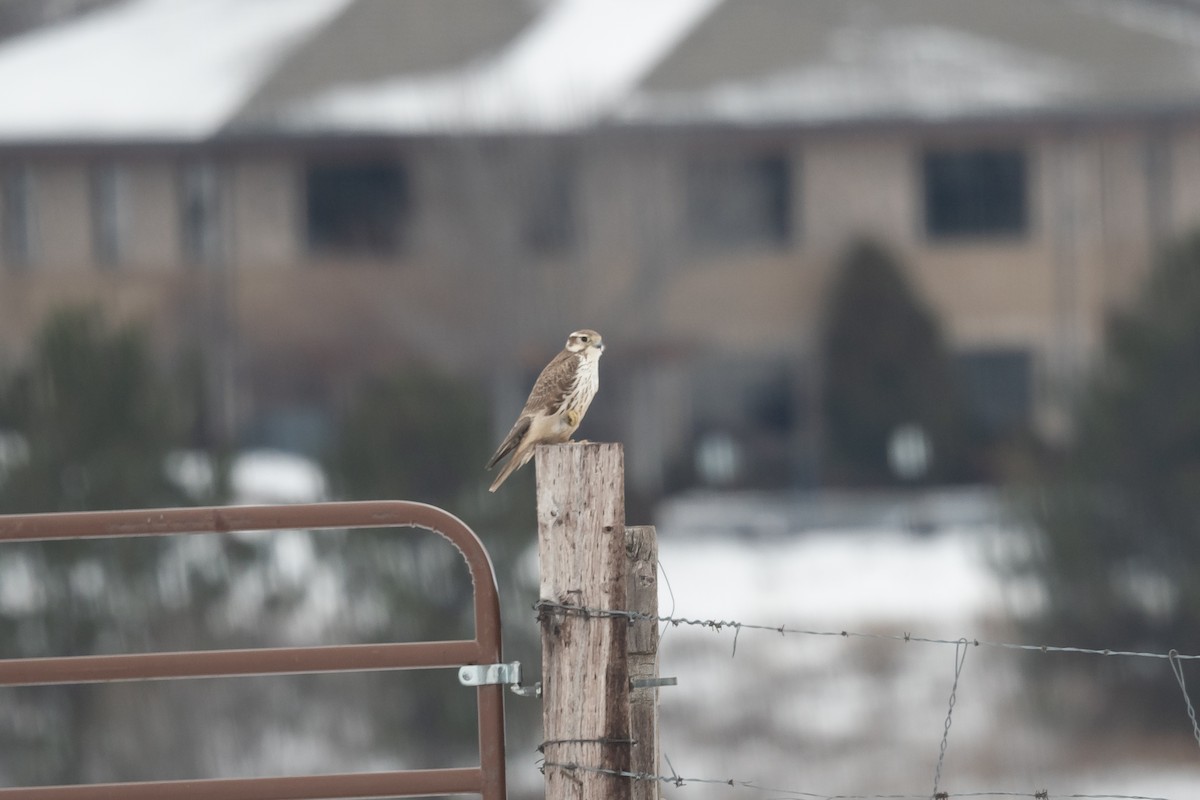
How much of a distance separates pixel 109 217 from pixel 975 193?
13871 mm

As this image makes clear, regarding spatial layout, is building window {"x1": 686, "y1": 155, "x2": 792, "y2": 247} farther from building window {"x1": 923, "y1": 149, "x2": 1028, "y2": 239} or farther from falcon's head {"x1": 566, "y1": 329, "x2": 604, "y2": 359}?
falcon's head {"x1": 566, "y1": 329, "x2": 604, "y2": 359}

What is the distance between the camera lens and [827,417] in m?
28.0

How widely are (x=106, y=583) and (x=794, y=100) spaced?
15006mm

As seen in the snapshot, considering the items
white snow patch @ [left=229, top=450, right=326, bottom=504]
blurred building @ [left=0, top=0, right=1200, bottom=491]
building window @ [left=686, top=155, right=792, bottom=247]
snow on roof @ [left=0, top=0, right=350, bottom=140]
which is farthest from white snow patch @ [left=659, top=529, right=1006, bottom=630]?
snow on roof @ [left=0, top=0, right=350, bottom=140]

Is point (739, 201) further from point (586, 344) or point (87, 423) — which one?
point (586, 344)

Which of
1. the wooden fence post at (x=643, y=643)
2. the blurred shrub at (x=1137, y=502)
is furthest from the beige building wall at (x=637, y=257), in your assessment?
the wooden fence post at (x=643, y=643)

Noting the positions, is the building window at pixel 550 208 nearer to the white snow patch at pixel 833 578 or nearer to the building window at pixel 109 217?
the white snow patch at pixel 833 578

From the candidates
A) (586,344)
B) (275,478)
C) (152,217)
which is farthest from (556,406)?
(152,217)

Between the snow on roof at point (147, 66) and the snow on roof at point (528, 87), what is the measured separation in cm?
221

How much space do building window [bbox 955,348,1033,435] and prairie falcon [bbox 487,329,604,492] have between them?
79.4 feet

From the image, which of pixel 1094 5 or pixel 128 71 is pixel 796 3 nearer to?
pixel 1094 5

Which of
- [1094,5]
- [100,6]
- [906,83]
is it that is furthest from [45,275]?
[1094,5]

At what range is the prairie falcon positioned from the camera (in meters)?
5.16

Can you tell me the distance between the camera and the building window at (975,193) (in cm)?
2933
